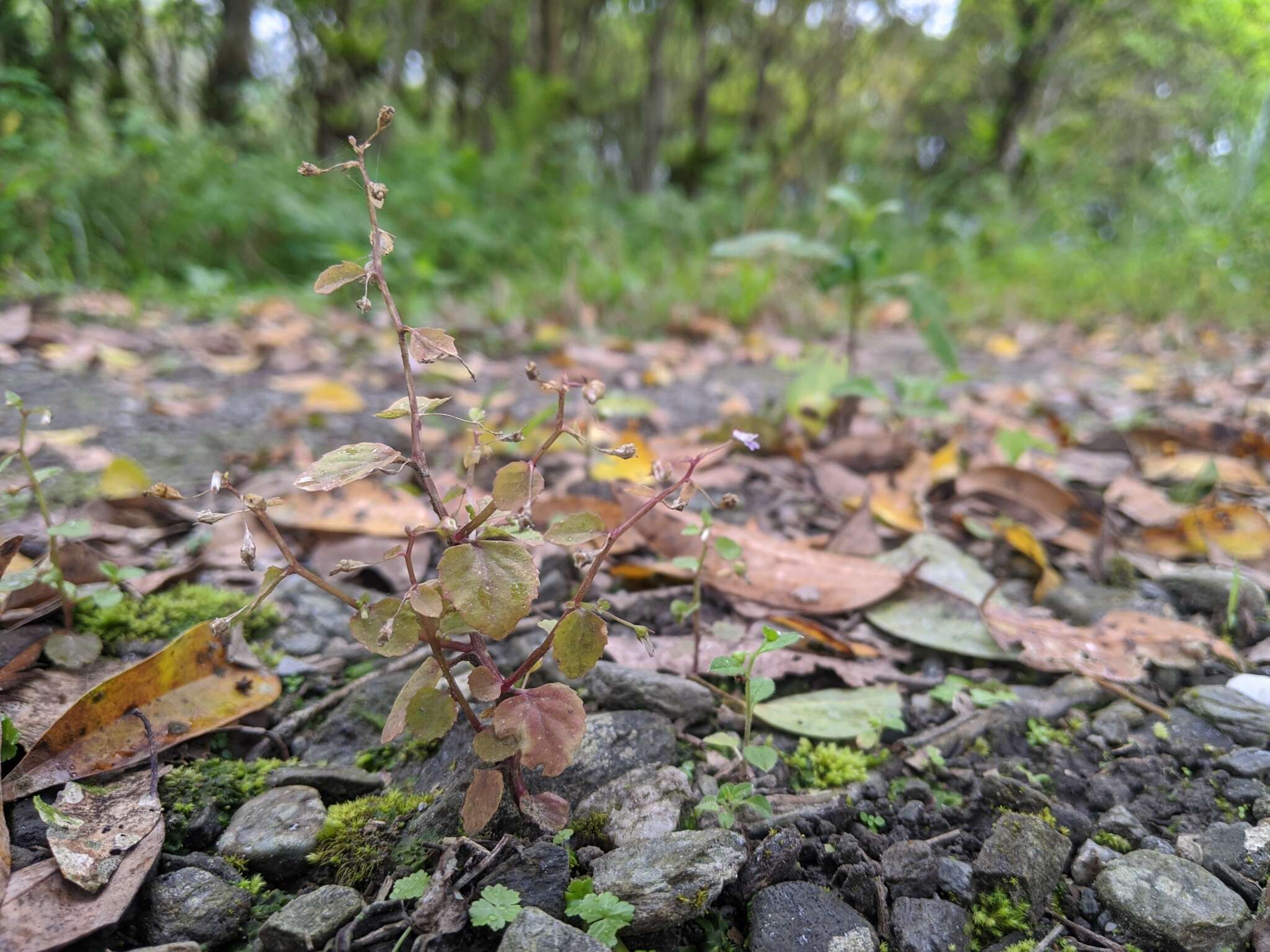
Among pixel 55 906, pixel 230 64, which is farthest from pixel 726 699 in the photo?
pixel 230 64

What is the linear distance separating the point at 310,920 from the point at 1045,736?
40.0 inches

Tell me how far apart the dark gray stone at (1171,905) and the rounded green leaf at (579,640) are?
0.65 metres

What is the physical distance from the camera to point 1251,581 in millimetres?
1510

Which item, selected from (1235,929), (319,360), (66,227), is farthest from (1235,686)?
(66,227)

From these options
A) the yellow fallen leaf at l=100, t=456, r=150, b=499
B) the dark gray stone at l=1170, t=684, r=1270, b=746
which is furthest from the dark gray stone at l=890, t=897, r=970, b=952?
the yellow fallen leaf at l=100, t=456, r=150, b=499

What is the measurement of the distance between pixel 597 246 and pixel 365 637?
13.8 ft

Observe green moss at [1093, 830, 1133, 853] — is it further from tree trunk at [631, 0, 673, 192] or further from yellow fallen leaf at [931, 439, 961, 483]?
tree trunk at [631, 0, 673, 192]

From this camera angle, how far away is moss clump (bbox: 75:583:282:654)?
119 centimetres

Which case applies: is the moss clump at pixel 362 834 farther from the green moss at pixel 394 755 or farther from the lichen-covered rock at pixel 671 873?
the lichen-covered rock at pixel 671 873

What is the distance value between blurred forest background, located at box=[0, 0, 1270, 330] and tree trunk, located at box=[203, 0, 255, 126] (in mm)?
21

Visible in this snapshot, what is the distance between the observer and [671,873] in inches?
33.0

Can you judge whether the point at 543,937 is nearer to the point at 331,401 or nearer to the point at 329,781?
the point at 329,781

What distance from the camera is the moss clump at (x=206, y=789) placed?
3.04ft

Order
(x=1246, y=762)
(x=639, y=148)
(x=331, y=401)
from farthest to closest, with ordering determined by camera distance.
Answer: (x=639, y=148), (x=331, y=401), (x=1246, y=762)
